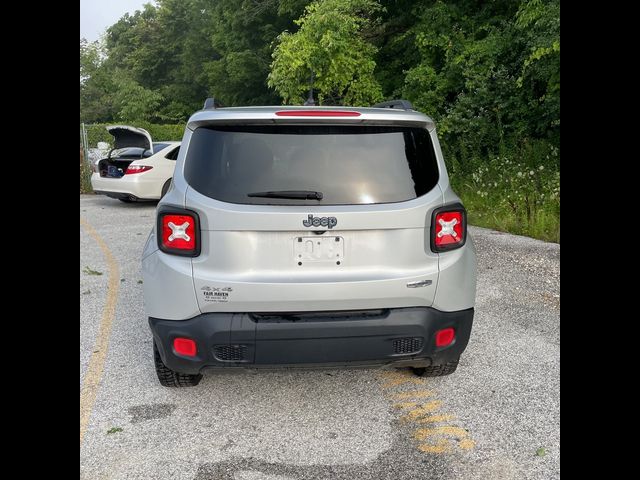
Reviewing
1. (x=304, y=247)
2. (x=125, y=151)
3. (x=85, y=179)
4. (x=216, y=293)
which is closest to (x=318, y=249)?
(x=304, y=247)

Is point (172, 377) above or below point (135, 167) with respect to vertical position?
below

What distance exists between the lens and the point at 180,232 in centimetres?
287

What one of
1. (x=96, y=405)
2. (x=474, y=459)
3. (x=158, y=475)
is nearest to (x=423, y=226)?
(x=474, y=459)

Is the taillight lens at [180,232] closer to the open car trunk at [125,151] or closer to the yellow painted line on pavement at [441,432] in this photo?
the yellow painted line on pavement at [441,432]

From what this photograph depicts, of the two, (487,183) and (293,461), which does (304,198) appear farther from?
(487,183)

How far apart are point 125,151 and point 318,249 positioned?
11.9 meters

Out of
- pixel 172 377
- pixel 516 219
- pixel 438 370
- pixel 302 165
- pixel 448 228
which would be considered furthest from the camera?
pixel 516 219

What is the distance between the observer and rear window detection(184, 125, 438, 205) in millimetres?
2867

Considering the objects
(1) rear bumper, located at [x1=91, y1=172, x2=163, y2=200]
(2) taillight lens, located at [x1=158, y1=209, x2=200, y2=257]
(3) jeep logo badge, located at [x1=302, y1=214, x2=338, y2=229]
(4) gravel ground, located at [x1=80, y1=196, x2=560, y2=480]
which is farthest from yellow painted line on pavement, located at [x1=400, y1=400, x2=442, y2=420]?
(1) rear bumper, located at [x1=91, y1=172, x2=163, y2=200]

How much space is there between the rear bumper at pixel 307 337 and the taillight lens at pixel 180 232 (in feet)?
1.20

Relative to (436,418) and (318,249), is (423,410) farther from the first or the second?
(318,249)

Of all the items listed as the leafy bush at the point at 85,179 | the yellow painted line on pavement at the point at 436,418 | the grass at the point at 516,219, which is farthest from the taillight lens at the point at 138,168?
the yellow painted line on pavement at the point at 436,418

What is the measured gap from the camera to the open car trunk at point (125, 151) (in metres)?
13.0

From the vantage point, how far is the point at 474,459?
2.76 meters
